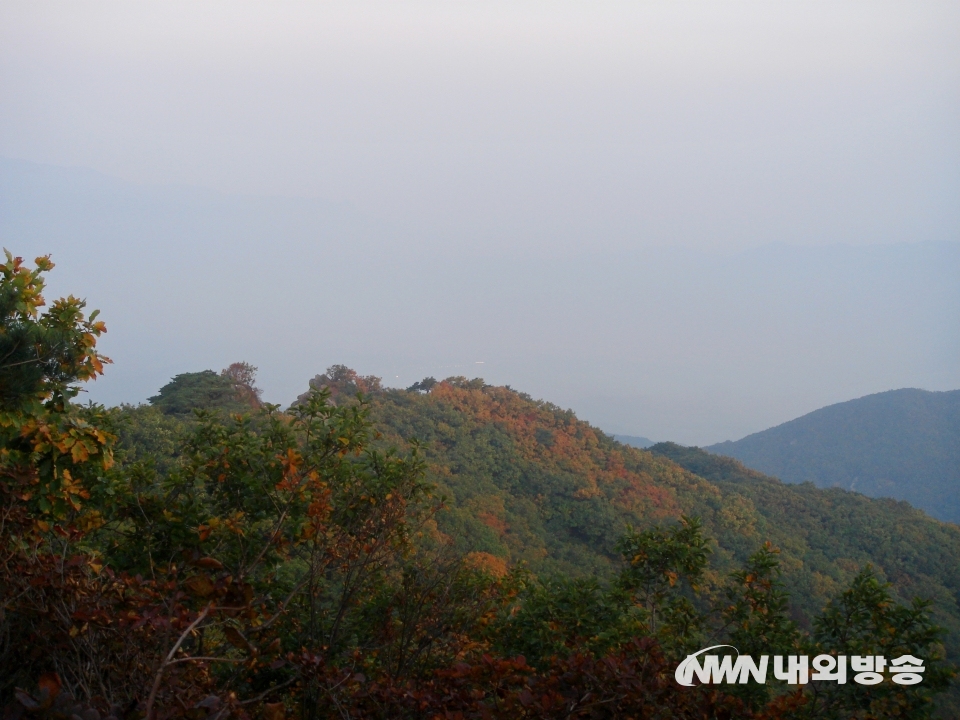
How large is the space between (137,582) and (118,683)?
1.32 ft

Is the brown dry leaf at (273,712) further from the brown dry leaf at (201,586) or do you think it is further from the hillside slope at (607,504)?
the hillside slope at (607,504)

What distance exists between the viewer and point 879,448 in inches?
1325

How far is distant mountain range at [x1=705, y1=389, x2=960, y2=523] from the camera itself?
27.5 metres

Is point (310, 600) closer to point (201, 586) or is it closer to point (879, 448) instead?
point (201, 586)

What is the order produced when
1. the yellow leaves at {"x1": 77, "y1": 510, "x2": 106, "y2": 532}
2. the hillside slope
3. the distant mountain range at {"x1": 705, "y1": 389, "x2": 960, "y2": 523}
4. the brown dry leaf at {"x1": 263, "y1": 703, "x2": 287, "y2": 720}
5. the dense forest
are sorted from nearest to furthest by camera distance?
the brown dry leaf at {"x1": 263, "y1": 703, "x2": 287, "y2": 720}
the dense forest
the yellow leaves at {"x1": 77, "y1": 510, "x2": 106, "y2": 532}
the hillside slope
the distant mountain range at {"x1": 705, "y1": 389, "x2": 960, "y2": 523}

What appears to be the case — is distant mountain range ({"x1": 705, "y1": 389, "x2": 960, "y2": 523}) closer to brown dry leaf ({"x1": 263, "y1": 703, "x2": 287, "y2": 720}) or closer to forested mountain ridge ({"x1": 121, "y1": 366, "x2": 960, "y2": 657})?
forested mountain ridge ({"x1": 121, "y1": 366, "x2": 960, "y2": 657})

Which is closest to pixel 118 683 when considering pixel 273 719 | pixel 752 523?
pixel 273 719

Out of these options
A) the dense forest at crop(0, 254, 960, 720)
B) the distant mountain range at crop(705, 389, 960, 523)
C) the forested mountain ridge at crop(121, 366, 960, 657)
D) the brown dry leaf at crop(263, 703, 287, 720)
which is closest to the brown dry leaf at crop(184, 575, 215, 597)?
the dense forest at crop(0, 254, 960, 720)

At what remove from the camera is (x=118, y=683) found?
2518mm

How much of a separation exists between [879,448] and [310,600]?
35402 mm

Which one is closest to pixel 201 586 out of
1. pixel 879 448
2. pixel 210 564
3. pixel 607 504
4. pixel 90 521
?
pixel 210 564

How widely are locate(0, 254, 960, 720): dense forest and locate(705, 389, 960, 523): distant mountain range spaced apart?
2119 centimetres

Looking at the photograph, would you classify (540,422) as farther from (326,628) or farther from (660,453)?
(326,628)

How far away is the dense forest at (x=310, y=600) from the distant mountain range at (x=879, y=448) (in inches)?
834
